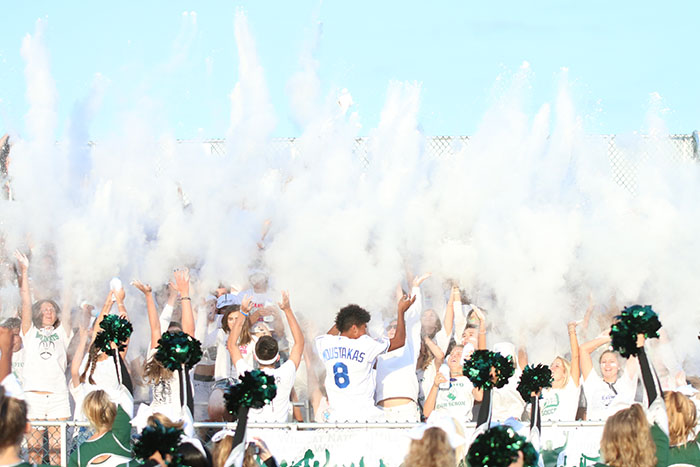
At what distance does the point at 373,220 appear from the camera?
938 cm

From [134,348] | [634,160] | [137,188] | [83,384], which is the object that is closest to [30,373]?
[83,384]

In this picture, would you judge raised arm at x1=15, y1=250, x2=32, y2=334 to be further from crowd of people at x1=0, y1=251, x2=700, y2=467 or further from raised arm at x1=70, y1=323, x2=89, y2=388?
raised arm at x1=70, y1=323, x2=89, y2=388

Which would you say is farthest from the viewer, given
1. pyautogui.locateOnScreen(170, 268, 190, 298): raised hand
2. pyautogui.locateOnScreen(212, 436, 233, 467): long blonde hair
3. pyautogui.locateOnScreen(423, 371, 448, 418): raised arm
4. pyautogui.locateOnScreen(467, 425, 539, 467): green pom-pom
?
pyautogui.locateOnScreen(170, 268, 190, 298): raised hand

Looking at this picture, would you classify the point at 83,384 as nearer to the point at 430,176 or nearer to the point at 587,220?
the point at 430,176

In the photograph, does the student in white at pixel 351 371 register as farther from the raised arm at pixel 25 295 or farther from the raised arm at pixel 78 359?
the raised arm at pixel 25 295

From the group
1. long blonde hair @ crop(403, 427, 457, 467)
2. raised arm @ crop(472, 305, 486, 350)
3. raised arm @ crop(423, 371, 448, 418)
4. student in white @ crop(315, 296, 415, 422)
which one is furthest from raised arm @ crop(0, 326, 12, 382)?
long blonde hair @ crop(403, 427, 457, 467)

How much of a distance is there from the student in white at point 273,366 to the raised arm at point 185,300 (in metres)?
0.52

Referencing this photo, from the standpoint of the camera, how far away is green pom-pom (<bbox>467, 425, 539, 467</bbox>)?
360 centimetres

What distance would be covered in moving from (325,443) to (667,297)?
4.12 meters

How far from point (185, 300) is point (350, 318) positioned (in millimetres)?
1441

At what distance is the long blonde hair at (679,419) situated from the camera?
4.51 metres

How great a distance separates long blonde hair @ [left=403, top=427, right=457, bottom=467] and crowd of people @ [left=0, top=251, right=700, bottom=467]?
0.82 m

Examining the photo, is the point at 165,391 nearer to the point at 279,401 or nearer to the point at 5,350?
the point at 279,401

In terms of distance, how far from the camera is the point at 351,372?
7094 millimetres
